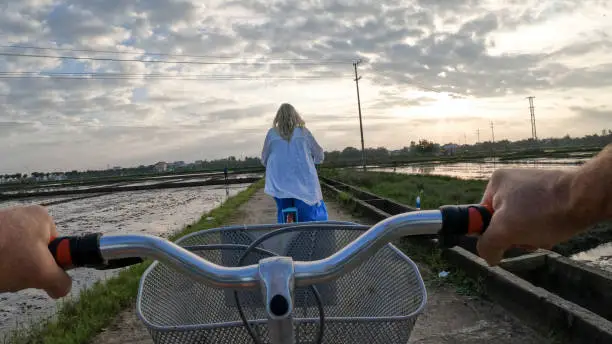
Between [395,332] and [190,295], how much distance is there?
3.20 feet

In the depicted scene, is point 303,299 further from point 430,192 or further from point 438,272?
point 430,192

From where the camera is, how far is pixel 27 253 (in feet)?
3.37

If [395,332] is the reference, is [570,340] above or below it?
below

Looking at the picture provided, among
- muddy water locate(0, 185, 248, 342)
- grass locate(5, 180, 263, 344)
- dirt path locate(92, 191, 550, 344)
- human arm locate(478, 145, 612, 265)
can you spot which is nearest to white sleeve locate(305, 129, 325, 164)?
dirt path locate(92, 191, 550, 344)

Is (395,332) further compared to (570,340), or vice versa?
(570,340)

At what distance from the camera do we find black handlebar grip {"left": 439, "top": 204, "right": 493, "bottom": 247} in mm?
1166

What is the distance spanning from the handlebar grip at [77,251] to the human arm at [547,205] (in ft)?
3.06

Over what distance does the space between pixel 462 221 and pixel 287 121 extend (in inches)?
121

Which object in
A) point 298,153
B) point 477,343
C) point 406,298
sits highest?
point 298,153

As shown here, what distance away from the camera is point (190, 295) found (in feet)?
6.90

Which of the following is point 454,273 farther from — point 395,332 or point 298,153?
point 395,332

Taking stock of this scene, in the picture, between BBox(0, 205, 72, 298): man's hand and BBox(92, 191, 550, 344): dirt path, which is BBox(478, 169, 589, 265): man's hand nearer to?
BBox(0, 205, 72, 298): man's hand

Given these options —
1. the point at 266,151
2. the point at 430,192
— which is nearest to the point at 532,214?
the point at 266,151

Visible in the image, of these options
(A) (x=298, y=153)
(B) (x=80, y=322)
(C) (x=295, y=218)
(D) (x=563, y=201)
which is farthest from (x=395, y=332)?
(B) (x=80, y=322)
